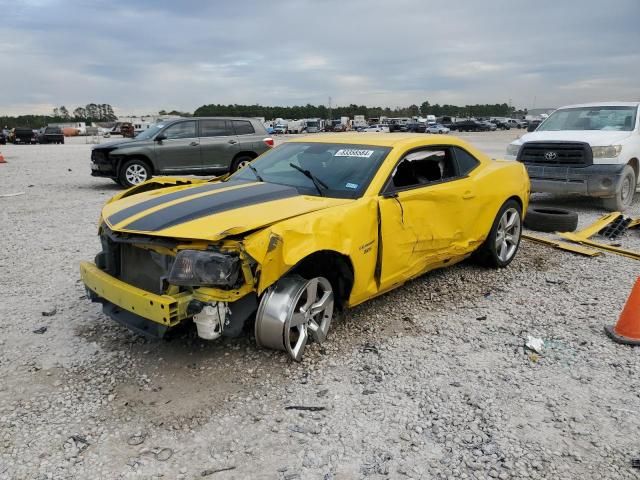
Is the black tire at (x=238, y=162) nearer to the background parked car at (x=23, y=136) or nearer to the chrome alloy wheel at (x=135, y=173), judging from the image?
the chrome alloy wheel at (x=135, y=173)

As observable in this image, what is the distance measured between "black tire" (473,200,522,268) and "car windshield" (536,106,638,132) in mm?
4985

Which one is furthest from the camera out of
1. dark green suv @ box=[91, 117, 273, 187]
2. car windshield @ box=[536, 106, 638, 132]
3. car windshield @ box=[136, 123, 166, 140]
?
car windshield @ box=[136, 123, 166, 140]

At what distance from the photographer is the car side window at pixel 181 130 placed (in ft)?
39.2

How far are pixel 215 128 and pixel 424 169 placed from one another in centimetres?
876

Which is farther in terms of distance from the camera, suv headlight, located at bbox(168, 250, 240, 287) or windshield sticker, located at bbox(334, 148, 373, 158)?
windshield sticker, located at bbox(334, 148, 373, 158)

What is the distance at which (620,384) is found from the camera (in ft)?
10.9

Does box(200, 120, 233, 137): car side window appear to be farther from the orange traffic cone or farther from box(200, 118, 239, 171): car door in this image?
the orange traffic cone

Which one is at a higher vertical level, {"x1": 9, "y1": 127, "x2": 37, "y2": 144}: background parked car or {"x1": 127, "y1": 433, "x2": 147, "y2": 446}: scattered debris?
{"x1": 9, "y1": 127, "x2": 37, "y2": 144}: background parked car

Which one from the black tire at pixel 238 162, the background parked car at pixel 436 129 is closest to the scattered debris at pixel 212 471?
the black tire at pixel 238 162

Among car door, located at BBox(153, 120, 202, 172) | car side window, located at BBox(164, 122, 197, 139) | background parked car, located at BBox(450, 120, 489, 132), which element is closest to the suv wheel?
car door, located at BBox(153, 120, 202, 172)

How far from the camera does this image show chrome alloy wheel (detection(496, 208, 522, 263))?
218 inches

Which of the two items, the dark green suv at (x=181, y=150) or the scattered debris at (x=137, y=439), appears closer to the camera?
the scattered debris at (x=137, y=439)

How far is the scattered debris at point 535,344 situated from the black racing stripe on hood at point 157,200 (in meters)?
2.68

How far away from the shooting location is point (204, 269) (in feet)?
9.86
